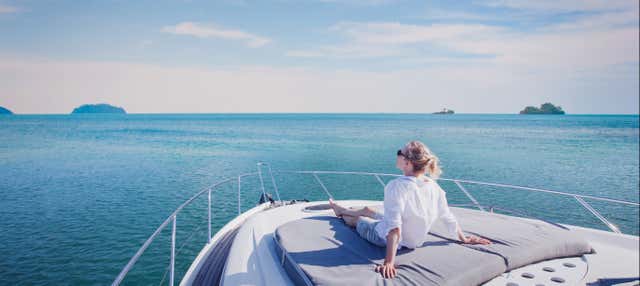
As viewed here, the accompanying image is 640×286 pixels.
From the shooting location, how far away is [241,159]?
1962 cm

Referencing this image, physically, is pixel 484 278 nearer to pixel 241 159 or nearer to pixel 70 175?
pixel 70 175

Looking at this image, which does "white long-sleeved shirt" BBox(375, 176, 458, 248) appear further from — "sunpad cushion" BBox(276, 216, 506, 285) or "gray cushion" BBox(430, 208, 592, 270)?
"gray cushion" BBox(430, 208, 592, 270)

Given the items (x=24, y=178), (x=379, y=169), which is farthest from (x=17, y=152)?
(x=379, y=169)

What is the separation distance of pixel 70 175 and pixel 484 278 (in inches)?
663

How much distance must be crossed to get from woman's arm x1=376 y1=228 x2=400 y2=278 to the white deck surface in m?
0.60

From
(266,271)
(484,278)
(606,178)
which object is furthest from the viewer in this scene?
(606,178)

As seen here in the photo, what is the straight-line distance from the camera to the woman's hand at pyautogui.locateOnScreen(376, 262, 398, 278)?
1.97 meters

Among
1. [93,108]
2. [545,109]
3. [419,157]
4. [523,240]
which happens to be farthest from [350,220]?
[93,108]

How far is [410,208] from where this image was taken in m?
2.22

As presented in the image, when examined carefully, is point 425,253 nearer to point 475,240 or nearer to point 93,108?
point 475,240

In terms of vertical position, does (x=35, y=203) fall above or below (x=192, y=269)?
below

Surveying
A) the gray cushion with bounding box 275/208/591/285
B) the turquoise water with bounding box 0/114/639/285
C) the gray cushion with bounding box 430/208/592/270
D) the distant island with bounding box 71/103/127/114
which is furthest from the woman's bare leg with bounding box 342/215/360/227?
the distant island with bounding box 71/103/127/114

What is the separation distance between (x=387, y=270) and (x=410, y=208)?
447mm

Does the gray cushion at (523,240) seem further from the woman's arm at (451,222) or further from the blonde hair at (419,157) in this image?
the blonde hair at (419,157)
